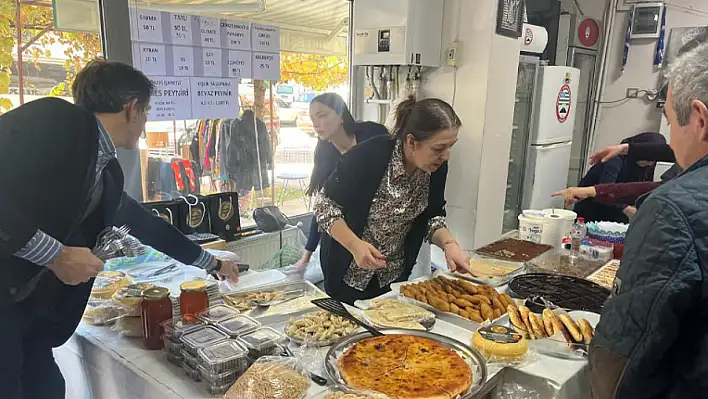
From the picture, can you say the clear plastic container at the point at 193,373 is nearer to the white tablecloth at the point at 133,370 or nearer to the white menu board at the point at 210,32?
the white tablecloth at the point at 133,370

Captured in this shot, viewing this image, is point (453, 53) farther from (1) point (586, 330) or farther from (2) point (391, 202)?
(1) point (586, 330)

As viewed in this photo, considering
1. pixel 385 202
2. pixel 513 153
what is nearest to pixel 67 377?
pixel 385 202

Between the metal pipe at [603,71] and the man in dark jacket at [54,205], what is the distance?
180 inches

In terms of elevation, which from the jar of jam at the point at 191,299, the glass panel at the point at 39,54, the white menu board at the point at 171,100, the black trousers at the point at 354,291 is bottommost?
the black trousers at the point at 354,291

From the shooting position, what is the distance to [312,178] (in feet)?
10.8

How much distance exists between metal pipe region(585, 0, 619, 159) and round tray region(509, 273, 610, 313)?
3613mm

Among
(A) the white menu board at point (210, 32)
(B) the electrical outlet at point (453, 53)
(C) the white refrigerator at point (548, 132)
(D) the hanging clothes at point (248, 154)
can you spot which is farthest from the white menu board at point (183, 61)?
(C) the white refrigerator at point (548, 132)

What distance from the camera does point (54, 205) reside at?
3.93ft

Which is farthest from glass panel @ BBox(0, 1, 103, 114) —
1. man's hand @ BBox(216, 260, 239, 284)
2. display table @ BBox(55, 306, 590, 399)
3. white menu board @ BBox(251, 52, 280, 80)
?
display table @ BBox(55, 306, 590, 399)

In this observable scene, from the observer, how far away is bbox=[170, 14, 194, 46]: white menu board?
8.91 feet

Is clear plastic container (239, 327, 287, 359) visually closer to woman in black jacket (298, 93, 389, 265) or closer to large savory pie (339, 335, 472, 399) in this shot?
large savory pie (339, 335, 472, 399)

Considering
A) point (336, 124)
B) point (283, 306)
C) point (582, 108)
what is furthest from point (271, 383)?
point (582, 108)

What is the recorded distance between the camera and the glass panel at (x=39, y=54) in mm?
2315

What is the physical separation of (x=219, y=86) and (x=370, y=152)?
152cm
